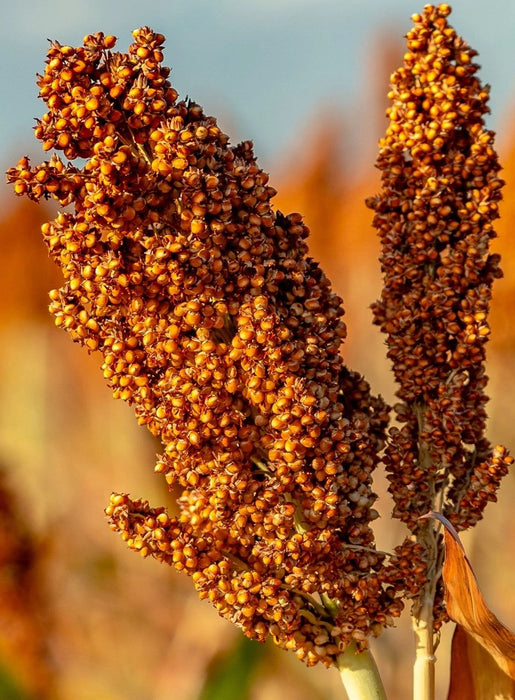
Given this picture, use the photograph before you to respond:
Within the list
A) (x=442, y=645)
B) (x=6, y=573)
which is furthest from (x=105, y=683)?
(x=442, y=645)

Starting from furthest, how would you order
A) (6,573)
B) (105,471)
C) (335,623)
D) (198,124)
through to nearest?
(105,471) < (6,573) < (335,623) < (198,124)

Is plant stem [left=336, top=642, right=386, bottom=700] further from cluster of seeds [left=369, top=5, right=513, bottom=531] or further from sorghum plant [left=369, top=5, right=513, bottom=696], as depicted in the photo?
cluster of seeds [left=369, top=5, right=513, bottom=531]

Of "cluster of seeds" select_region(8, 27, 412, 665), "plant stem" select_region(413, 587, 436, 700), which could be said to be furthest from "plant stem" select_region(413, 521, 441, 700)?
"cluster of seeds" select_region(8, 27, 412, 665)

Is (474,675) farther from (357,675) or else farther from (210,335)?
(210,335)

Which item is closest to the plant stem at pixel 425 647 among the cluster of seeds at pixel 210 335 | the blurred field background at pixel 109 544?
the cluster of seeds at pixel 210 335

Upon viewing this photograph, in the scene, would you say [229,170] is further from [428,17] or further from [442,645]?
[442,645]

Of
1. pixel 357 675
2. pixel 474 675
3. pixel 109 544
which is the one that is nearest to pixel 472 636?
pixel 474 675
